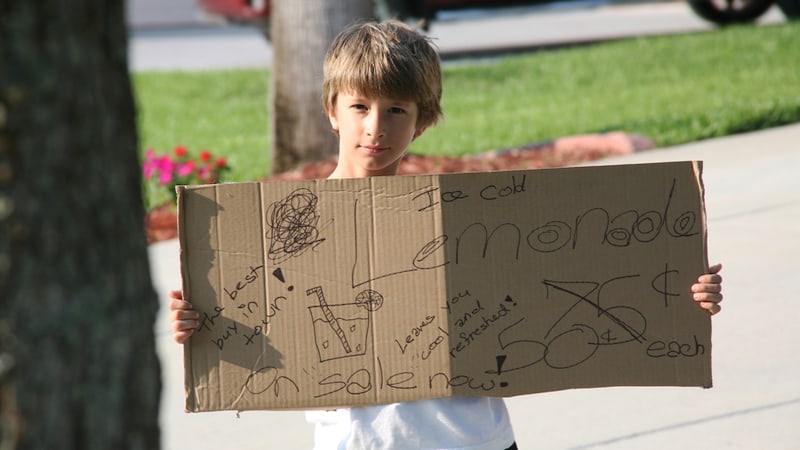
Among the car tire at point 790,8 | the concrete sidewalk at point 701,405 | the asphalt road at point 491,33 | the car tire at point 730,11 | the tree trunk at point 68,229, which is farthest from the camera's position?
the asphalt road at point 491,33

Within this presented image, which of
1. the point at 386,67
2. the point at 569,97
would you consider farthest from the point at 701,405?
the point at 569,97

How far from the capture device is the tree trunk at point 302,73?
7.64 metres

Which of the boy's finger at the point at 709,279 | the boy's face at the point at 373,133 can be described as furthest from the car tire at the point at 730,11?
the boy's finger at the point at 709,279

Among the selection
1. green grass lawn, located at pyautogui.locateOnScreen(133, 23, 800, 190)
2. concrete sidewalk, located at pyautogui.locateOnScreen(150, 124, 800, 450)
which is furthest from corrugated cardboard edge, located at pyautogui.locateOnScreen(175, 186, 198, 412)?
green grass lawn, located at pyautogui.locateOnScreen(133, 23, 800, 190)

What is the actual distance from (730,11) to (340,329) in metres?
13.5

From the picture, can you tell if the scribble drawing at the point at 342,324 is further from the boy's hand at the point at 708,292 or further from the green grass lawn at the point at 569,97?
the green grass lawn at the point at 569,97

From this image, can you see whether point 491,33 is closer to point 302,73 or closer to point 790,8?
point 790,8

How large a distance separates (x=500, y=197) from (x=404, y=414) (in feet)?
1.54

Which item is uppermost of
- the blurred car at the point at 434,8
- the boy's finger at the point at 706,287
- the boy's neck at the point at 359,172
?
the blurred car at the point at 434,8

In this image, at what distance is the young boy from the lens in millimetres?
2346

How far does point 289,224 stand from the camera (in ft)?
7.54

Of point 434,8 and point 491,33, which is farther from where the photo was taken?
point 491,33

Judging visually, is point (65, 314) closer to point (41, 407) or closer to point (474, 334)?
point (41, 407)

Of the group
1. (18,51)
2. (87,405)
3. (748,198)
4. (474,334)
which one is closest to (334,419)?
(474,334)
